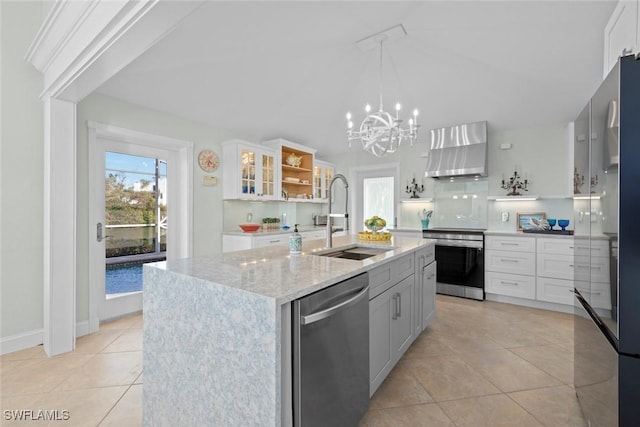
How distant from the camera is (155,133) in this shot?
3479 mm

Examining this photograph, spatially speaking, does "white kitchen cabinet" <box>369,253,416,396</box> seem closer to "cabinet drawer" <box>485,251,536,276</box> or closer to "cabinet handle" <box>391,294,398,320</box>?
"cabinet handle" <box>391,294,398,320</box>

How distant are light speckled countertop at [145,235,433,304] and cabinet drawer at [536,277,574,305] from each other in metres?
2.75

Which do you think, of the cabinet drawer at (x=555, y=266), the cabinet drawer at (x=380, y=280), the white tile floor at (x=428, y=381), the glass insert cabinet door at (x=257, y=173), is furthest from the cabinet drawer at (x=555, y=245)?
the glass insert cabinet door at (x=257, y=173)

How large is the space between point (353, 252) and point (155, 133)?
2.72 m

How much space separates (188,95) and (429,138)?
367cm

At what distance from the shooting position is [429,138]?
493 centimetres

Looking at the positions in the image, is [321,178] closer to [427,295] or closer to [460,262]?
[460,262]

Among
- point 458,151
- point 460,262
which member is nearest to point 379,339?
point 460,262

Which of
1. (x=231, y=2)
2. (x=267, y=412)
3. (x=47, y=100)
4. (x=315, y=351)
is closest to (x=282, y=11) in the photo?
(x=231, y=2)

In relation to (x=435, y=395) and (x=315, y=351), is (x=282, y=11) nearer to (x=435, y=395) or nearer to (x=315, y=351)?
(x=315, y=351)

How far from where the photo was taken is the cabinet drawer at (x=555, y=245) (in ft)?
11.8

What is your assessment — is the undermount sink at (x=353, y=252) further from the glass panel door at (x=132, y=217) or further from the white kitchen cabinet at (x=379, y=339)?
the glass panel door at (x=132, y=217)

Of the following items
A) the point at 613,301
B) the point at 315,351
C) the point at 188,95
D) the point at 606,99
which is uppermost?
the point at 188,95

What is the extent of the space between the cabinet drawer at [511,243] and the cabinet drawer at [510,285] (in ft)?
1.14
